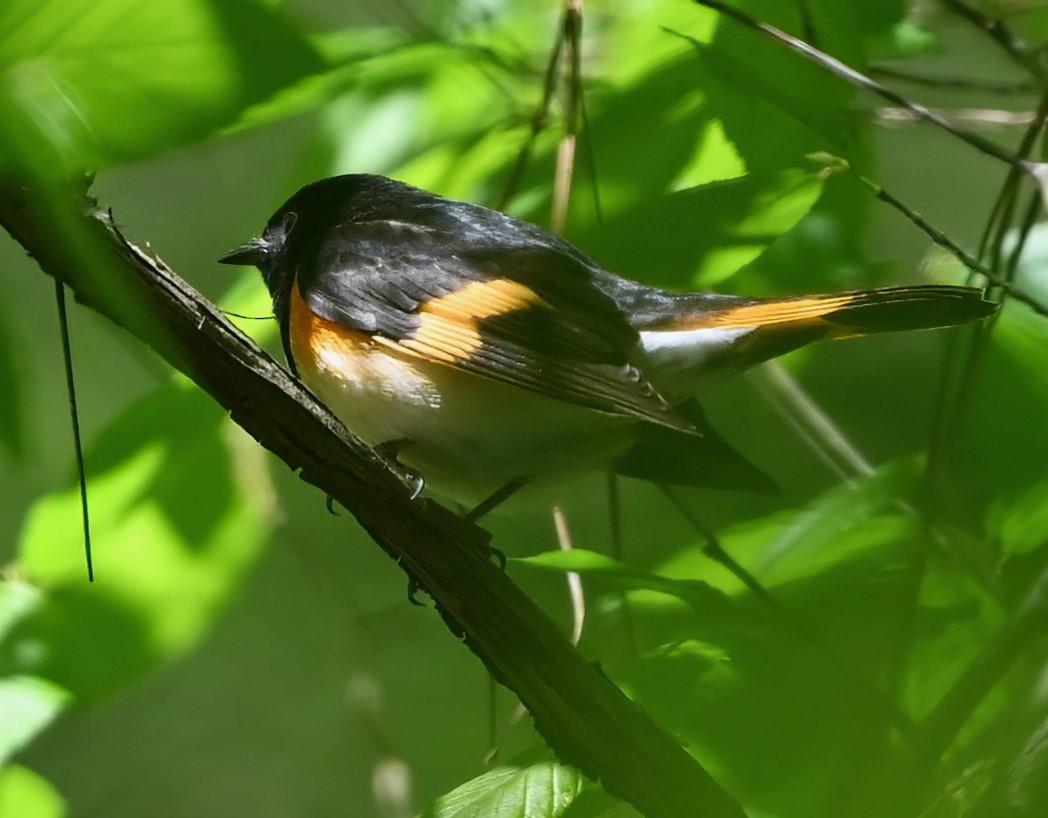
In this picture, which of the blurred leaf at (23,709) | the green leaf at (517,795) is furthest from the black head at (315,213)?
the green leaf at (517,795)

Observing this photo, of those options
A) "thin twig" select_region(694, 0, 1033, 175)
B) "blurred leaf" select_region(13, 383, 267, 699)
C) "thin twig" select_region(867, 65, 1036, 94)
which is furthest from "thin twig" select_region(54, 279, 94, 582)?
"thin twig" select_region(867, 65, 1036, 94)

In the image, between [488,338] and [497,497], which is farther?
[497,497]

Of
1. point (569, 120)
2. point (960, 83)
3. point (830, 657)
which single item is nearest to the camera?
point (830, 657)

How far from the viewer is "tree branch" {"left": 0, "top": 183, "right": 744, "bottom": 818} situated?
56 centimetres

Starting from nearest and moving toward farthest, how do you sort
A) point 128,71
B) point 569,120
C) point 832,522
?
point 128,71 → point 832,522 → point 569,120

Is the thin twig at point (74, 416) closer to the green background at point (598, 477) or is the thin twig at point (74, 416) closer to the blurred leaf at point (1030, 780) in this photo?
the green background at point (598, 477)

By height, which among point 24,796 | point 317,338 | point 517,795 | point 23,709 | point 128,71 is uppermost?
point 128,71

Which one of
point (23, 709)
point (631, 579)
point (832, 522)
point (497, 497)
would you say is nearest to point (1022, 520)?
point (832, 522)

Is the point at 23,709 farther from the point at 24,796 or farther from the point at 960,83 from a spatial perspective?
the point at 960,83

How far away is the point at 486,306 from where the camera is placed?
2.76 ft

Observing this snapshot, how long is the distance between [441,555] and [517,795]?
160 mm

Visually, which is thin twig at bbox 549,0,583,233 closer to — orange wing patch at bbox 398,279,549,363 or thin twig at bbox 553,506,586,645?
orange wing patch at bbox 398,279,549,363

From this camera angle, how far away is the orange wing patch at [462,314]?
81 cm

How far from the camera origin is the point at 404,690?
1.41 meters
